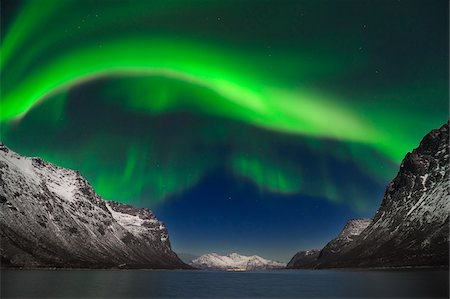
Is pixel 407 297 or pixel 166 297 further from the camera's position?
pixel 166 297

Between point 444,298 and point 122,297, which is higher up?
point 444,298

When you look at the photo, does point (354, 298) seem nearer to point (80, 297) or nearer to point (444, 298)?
point (444, 298)

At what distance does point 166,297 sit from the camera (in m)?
77.4

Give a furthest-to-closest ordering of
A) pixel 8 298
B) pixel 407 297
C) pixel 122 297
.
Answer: pixel 122 297 → pixel 407 297 → pixel 8 298

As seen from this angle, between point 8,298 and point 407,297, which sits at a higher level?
point 407,297

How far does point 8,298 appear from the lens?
6662cm

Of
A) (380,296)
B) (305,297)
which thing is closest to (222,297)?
(305,297)

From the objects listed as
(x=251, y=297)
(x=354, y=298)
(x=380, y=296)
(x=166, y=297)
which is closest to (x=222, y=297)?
(x=251, y=297)

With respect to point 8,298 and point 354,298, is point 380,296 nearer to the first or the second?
point 354,298

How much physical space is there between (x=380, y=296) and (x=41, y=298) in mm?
63422

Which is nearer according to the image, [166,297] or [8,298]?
[8,298]

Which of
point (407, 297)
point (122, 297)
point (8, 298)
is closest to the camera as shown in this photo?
point (8, 298)

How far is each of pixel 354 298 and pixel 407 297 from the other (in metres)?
9.33

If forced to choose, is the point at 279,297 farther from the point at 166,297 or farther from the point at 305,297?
the point at 166,297
